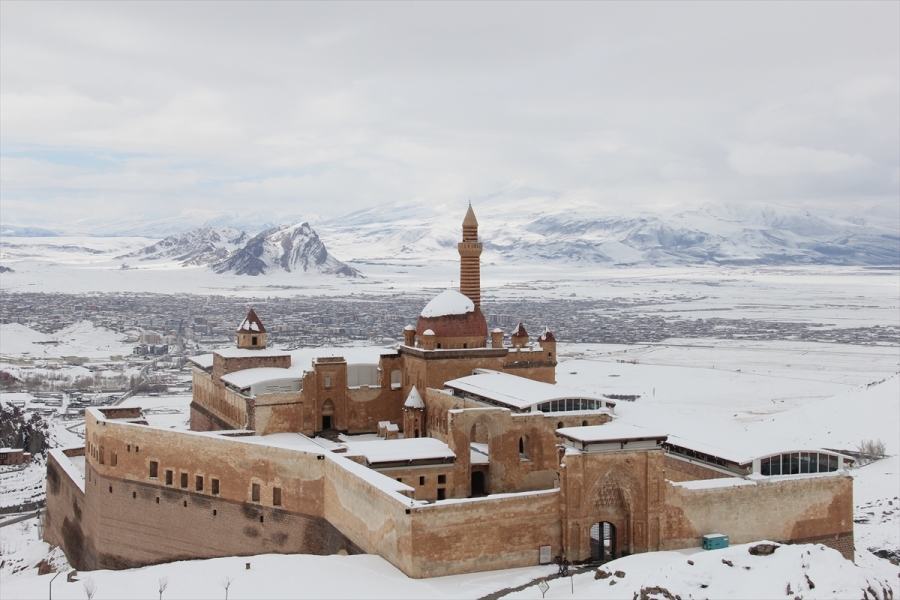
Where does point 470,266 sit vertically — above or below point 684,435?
above

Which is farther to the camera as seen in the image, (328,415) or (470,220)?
(470,220)

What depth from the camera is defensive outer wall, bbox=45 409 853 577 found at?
28.8m

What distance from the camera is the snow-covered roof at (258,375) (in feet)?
141

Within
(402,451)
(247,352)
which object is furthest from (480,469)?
(247,352)

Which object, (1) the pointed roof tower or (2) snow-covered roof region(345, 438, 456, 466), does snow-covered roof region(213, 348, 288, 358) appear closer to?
(1) the pointed roof tower

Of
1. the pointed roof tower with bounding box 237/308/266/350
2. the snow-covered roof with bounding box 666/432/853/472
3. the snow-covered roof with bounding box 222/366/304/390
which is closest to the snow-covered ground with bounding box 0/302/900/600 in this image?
the snow-covered roof with bounding box 666/432/853/472

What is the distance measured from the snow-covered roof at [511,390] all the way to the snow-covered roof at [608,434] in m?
6.65

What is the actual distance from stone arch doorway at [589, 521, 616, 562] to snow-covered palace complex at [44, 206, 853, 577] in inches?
4.2

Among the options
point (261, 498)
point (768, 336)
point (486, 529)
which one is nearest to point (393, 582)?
point (486, 529)

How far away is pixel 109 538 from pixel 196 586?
40.7 ft

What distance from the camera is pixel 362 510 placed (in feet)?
100

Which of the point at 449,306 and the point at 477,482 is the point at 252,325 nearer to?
the point at 449,306

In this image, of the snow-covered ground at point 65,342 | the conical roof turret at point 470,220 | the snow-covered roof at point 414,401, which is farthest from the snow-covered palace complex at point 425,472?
the snow-covered ground at point 65,342

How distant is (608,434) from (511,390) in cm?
951
